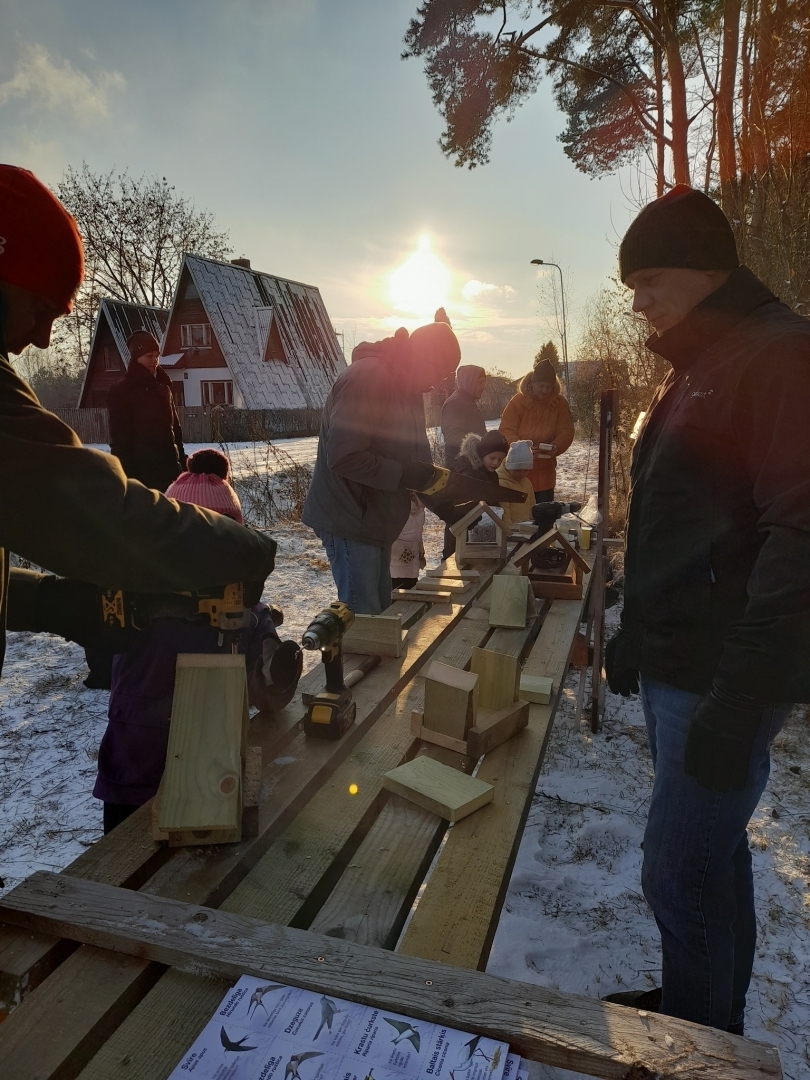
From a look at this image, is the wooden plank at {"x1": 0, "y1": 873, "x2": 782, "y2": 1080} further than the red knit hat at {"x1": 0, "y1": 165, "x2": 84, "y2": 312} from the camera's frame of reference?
No

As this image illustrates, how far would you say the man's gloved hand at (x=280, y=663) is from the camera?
187cm

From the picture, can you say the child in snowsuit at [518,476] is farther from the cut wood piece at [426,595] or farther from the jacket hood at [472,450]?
the cut wood piece at [426,595]

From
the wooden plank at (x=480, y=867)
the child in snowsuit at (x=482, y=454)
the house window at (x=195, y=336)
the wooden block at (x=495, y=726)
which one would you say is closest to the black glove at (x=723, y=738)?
the wooden plank at (x=480, y=867)

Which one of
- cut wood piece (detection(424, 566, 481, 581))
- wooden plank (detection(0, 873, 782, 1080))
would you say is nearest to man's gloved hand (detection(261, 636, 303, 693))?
wooden plank (detection(0, 873, 782, 1080))

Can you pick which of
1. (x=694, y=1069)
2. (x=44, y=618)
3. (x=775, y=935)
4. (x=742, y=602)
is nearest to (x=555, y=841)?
(x=775, y=935)

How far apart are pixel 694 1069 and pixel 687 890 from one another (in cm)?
59

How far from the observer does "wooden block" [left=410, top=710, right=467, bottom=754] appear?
1.82m

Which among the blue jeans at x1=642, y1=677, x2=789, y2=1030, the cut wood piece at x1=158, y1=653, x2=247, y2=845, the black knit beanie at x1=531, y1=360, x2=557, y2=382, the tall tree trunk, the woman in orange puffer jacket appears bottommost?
the blue jeans at x1=642, y1=677, x2=789, y2=1030

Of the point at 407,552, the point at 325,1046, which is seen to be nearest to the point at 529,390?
the point at 407,552

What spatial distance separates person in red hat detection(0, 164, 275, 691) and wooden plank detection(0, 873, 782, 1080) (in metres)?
0.48

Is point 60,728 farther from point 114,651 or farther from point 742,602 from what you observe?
point 742,602

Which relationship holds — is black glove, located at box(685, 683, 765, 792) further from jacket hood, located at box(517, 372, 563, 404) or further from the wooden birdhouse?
jacket hood, located at box(517, 372, 563, 404)

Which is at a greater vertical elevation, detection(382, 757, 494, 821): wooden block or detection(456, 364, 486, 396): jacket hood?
detection(456, 364, 486, 396): jacket hood

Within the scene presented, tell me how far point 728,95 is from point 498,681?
7862 mm
